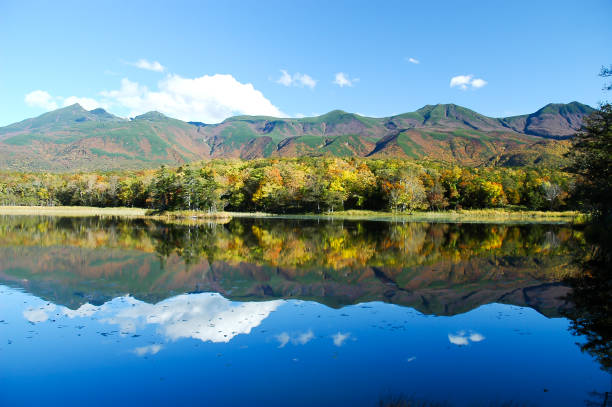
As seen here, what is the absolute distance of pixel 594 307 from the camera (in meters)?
13.9

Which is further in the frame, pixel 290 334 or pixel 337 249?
pixel 337 249

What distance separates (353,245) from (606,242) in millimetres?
20075

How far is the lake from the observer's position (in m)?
8.09

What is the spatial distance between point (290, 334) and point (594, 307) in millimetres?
10856

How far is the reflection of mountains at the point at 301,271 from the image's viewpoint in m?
15.6

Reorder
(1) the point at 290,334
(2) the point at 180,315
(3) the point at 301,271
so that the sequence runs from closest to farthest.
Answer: (1) the point at 290,334, (2) the point at 180,315, (3) the point at 301,271

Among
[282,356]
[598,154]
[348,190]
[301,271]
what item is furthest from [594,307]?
[348,190]

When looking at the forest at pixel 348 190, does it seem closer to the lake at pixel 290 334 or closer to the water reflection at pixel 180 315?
the lake at pixel 290 334

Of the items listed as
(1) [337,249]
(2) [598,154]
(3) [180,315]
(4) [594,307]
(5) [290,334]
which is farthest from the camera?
(2) [598,154]

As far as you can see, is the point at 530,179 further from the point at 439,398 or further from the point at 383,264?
the point at 439,398

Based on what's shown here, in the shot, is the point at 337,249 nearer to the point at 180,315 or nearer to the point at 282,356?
the point at 180,315

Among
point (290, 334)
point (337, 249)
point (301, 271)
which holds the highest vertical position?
point (290, 334)

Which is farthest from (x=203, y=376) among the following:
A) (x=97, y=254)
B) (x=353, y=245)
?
Result: (x=353, y=245)

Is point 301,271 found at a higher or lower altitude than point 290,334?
lower
